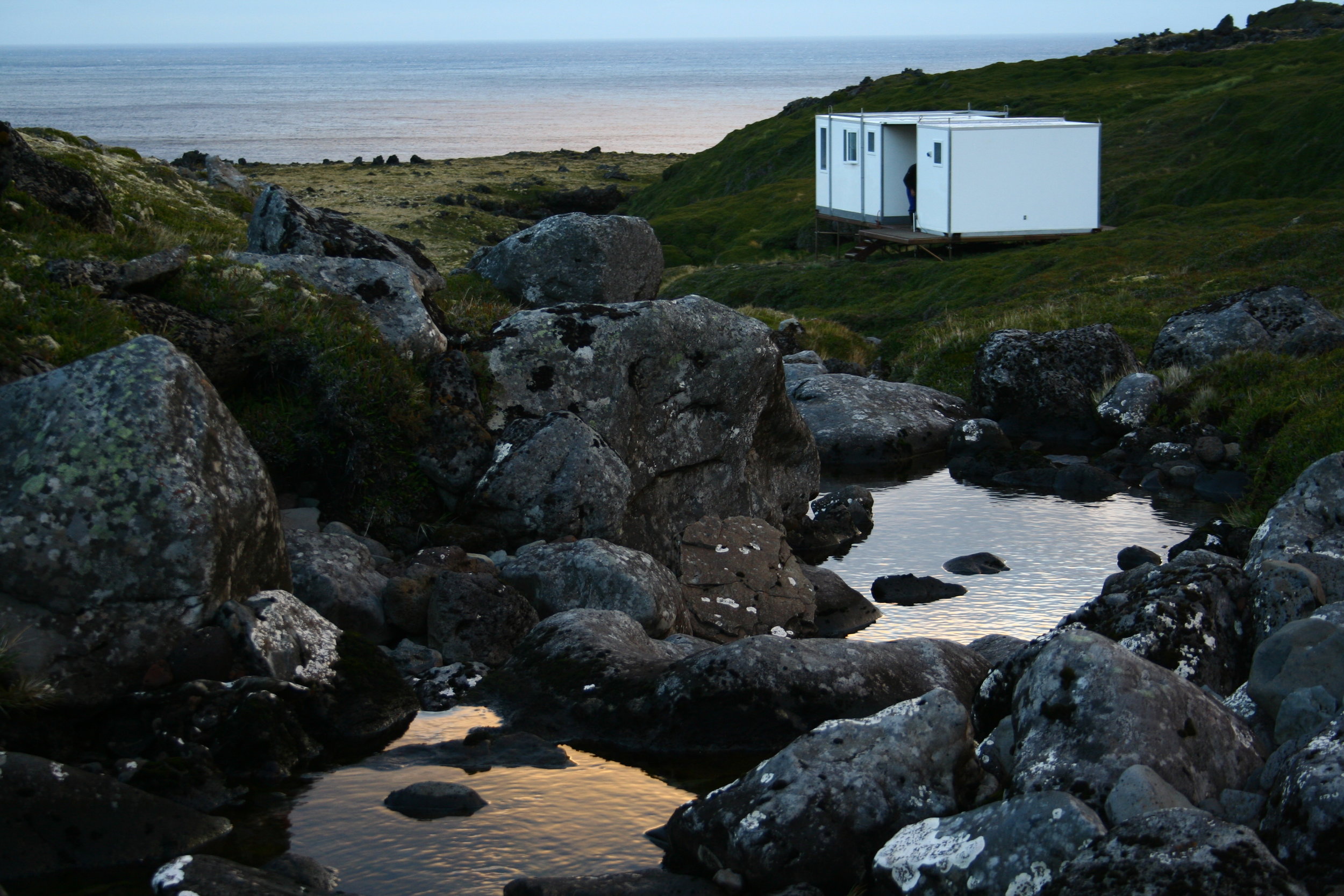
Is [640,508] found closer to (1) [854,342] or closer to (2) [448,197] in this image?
(1) [854,342]

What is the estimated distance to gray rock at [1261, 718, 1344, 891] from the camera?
6785 mm

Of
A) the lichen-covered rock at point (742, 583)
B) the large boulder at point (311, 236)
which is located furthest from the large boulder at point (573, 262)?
the lichen-covered rock at point (742, 583)

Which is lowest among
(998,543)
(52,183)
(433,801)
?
(998,543)

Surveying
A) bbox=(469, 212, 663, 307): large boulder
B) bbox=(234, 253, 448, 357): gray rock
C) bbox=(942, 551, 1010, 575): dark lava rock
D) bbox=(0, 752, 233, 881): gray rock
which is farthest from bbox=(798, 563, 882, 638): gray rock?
bbox=(0, 752, 233, 881): gray rock

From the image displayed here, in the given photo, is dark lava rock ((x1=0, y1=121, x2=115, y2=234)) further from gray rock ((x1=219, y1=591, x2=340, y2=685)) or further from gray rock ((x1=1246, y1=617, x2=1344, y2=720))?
gray rock ((x1=1246, y1=617, x2=1344, y2=720))

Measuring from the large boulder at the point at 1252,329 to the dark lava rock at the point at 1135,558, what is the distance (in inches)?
438

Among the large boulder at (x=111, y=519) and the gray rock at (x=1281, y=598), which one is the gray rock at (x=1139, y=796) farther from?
the large boulder at (x=111, y=519)

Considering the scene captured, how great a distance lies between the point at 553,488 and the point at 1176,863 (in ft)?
31.3

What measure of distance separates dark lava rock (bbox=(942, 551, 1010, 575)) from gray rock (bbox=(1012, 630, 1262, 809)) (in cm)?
910

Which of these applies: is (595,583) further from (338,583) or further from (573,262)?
(573,262)

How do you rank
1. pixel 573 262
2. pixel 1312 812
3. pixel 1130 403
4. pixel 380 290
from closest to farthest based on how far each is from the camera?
1. pixel 1312 812
2. pixel 380 290
3. pixel 573 262
4. pixel 1130 403

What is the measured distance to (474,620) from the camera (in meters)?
11.9

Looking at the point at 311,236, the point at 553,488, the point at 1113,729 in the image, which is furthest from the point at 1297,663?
the point at 311,236

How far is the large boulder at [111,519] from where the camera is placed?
30.7ft
